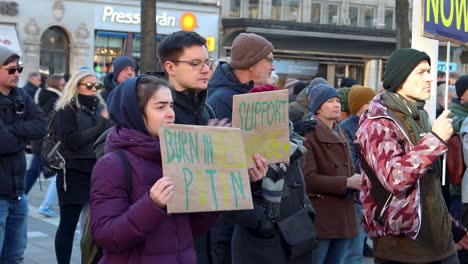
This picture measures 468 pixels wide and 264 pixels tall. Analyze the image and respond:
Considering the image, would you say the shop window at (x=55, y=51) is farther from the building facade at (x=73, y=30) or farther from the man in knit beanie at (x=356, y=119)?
the man in knit beanie at (x=356, y=119)

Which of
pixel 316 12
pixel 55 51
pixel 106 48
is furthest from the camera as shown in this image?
pixel 316 12

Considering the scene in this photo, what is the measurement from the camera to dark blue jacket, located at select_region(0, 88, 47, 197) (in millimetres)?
5926

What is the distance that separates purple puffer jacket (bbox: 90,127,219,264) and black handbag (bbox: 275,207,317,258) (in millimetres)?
916

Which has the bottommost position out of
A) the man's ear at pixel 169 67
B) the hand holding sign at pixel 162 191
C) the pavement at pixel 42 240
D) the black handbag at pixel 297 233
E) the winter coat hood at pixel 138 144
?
the pavement at pixel 42 240

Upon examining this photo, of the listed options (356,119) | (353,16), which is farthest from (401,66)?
(353,16)

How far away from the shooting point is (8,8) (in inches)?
1143

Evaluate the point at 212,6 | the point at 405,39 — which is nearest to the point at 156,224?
the point at 405,39

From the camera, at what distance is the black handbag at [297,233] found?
14.3 feet

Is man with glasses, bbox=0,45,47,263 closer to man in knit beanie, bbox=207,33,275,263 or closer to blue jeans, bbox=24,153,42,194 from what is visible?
man in knit beanie, bbox=207,33,275,263

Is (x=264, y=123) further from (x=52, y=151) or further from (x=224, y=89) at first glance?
(x=52, y=151)

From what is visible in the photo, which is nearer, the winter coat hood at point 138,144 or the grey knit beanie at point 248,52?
the winter coat hood at point 138,144

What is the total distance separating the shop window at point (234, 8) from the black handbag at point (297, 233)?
3021cm

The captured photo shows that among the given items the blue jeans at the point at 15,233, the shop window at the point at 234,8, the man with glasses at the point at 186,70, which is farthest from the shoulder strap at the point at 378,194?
the shop window at the point at 234,8

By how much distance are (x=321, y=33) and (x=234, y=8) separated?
164 inches
